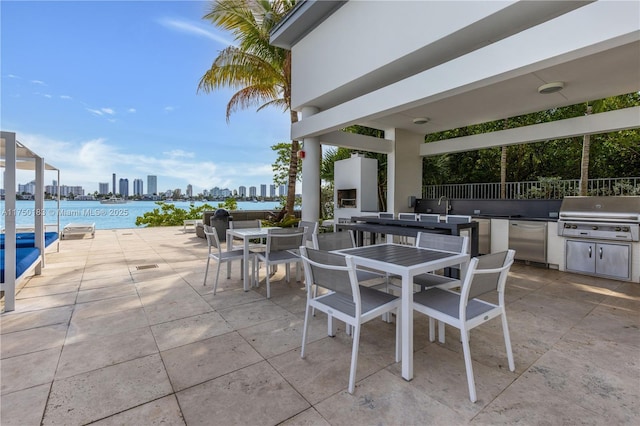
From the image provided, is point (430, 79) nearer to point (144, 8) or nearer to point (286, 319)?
point (286, 319)

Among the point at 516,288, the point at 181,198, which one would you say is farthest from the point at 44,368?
the point at 181,198

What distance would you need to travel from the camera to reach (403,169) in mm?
8500

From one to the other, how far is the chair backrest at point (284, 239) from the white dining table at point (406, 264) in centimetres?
157

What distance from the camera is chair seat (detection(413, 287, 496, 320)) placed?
1967 mm

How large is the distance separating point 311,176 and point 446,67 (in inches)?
152

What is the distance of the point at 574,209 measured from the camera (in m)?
5.25

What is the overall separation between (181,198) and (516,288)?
15973mm

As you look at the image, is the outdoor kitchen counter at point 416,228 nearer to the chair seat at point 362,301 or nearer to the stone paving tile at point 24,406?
the chair seat at point 362,301

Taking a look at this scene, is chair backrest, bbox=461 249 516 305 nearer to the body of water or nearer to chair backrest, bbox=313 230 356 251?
chair backrest, bbox=313 230 356 251

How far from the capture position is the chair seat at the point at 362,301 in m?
2.04

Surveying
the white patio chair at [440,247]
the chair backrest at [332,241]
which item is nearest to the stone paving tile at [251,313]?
the chair backrest at [332,241]

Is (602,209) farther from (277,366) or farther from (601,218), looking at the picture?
(277,366)

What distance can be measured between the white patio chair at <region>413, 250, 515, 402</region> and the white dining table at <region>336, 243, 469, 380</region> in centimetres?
17

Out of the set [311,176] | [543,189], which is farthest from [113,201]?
[543,189]
